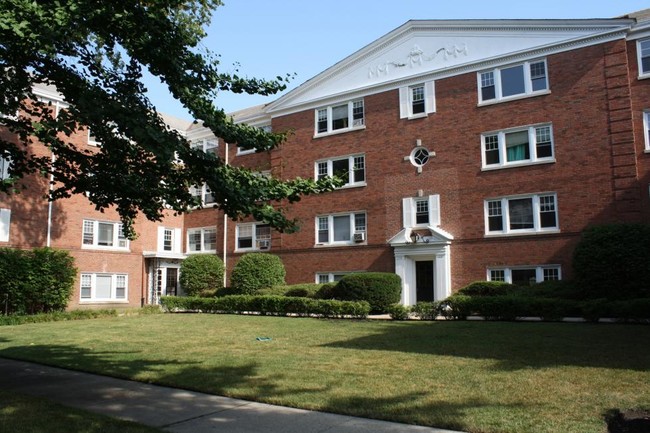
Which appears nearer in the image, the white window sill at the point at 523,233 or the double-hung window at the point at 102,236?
the white window sill at the point at 523,233

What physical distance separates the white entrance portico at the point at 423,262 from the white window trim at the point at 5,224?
723 inches

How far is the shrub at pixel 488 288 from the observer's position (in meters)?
20.8

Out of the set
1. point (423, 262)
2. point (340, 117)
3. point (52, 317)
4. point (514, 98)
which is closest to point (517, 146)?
point (514, 98)

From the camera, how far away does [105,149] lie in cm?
820

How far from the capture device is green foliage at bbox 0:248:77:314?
23703 millimetres

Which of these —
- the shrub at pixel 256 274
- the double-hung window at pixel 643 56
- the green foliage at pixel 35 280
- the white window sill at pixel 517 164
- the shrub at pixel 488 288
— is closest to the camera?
the shrub at pixel 488 288

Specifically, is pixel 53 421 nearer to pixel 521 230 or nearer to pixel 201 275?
pixel 521 230

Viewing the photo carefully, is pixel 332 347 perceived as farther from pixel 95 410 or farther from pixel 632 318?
pixel 632 318

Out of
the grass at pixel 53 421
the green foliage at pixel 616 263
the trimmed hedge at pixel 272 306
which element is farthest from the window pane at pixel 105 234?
the grass at pixel 53 421

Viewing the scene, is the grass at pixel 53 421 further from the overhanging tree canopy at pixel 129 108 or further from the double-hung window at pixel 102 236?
the double-hung window at pixel 102 236

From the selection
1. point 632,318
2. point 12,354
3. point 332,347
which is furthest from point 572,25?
point 12,354

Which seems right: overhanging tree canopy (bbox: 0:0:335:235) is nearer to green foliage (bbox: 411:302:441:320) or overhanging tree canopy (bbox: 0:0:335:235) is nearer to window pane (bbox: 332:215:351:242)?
green foliage (bbox: 411:302:441:320)

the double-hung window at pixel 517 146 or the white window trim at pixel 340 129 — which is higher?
the white window trim at pixel 340 129

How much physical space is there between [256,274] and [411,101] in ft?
37.8
